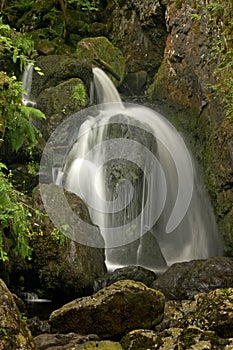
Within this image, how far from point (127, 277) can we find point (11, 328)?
469 cm

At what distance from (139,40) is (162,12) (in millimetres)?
1553

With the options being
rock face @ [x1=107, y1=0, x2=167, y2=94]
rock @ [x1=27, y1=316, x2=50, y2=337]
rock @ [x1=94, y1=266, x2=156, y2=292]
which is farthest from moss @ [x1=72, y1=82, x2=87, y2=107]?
rock @ [x1=27, y1=316, x2=50, y2=337]

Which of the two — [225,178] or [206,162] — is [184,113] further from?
[225,178]

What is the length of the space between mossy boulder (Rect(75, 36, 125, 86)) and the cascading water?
10.8ft

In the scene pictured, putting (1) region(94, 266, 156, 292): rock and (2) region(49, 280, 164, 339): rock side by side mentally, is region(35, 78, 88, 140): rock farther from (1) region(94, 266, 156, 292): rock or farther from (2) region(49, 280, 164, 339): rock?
(2) region(49, 280, 164, 339): rock

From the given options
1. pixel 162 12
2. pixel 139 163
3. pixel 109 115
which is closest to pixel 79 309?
pixel 139 163

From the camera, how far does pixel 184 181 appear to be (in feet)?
37.4

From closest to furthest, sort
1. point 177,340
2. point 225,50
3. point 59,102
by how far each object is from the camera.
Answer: point 177,340, point 225,50, point 59,102

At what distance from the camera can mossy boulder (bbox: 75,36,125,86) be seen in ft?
48.9

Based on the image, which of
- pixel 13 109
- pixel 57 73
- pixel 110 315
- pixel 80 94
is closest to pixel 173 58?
pixel 80 94

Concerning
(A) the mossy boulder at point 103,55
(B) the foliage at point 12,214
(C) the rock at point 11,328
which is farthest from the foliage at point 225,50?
(C) the rock at point 11,328

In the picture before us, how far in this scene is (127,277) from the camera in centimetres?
818

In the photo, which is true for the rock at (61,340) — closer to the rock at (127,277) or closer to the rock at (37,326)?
the rock at (37,326)

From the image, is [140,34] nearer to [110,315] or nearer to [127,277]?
[127,277]
